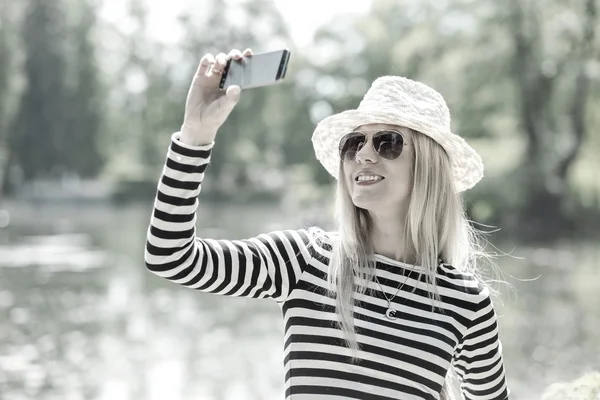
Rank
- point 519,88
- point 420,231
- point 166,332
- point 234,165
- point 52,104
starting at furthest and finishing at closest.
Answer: point 234,165, point 52,104, point 519,88, point 166,332, point 420,231

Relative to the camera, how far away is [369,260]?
170 centimetres

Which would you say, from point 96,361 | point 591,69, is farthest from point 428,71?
point 96,361

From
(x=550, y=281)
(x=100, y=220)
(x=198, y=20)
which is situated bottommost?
(x=550, y=281)

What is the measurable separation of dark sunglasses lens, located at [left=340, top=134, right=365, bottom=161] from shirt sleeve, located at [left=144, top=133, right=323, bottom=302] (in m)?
0.18

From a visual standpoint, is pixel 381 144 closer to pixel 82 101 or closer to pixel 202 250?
pixel 202 250

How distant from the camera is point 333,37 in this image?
32.3 meters

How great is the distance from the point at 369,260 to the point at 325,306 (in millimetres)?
149

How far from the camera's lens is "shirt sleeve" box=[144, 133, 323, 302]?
149 centimetres

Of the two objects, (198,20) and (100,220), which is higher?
(198,20)

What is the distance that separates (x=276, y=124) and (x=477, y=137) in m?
19.0

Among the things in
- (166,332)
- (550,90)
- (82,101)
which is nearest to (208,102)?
(166,332)

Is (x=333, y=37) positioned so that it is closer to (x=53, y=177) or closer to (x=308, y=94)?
(x=308, y=94)

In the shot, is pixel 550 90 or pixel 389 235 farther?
pixel 550 90

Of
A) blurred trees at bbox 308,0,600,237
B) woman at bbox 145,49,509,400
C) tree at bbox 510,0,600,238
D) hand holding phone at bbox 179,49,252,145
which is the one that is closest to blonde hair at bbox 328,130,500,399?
woman at bbox 145,49,509,400
